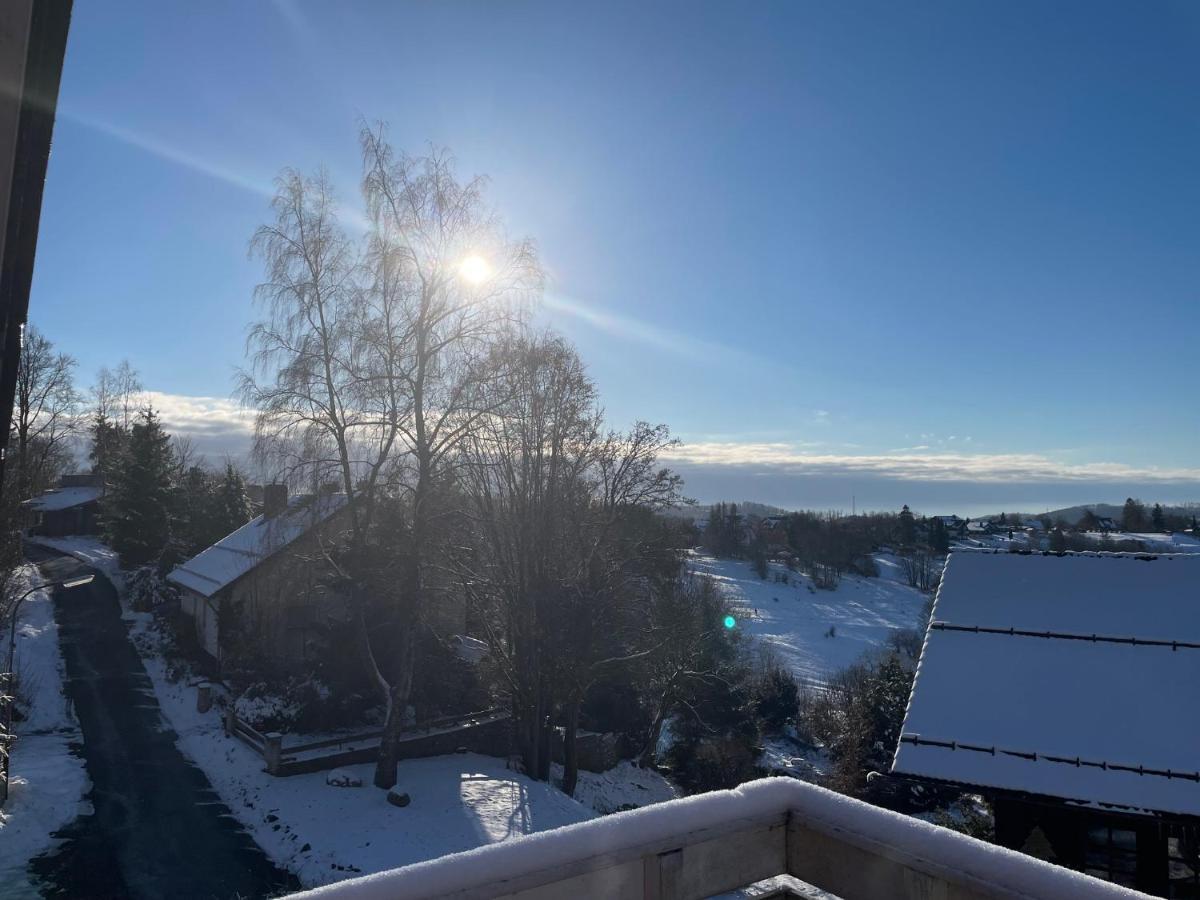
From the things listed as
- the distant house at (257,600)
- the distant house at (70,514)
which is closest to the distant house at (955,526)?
the distant house at (257,600)

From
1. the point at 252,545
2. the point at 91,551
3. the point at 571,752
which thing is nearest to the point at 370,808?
the point at 571,752

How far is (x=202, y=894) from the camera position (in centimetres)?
965

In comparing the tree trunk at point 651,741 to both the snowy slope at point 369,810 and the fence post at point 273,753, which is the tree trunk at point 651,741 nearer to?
the snowy slope at point 369,810

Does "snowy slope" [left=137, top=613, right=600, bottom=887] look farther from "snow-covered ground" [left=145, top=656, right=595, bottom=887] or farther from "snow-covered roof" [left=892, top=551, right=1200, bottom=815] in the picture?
"snow-covered roof" [left=892, top=551, right=1200, bottom=815]

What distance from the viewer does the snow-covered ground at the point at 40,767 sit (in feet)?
35.9

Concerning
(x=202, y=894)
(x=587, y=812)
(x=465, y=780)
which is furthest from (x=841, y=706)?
(x=202, y=894)

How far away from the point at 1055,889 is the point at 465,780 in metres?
14.2

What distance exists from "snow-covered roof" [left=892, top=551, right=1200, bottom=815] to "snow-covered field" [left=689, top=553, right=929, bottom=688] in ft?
76.6

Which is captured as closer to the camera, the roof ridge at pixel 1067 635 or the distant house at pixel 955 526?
the roof ridge at pixel 1067 635

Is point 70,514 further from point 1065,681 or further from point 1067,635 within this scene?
point 1065,681

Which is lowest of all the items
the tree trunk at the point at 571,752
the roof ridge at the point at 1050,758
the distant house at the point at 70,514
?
the tree trunk at the point at 571,752

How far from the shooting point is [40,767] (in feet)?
44.7

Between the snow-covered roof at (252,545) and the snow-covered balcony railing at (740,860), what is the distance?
12102mm

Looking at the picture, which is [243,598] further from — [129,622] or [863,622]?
[863,622]
